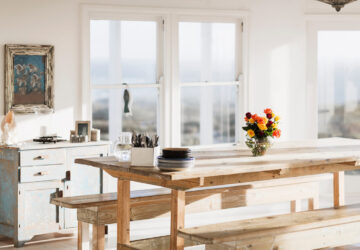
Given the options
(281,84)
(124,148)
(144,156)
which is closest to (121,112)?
(281,84)

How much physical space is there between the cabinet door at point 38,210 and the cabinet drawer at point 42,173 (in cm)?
5

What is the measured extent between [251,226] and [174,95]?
300cm

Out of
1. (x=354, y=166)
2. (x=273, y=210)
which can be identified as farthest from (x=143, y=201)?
(x=273, y=210)

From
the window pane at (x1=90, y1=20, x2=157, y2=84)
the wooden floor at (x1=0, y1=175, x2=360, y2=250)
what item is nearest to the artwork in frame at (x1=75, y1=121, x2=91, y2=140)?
the window pane at (x1=90, y1=20, x2=157, y2=84)

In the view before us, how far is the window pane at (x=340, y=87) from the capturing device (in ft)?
28.0

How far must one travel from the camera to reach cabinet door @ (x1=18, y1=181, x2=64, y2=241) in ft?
20.5

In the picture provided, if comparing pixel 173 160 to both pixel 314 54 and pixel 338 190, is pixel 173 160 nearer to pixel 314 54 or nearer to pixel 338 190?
pixel 338 190

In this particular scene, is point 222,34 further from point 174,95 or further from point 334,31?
point 334,31

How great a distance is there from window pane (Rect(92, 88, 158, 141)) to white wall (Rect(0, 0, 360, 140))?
29 centimetres

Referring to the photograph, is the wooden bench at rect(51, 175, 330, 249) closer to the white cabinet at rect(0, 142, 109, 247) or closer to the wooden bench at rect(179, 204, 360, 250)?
the wooden bench at rect(179, 204, 360, 250)

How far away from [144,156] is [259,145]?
1096 millimetres

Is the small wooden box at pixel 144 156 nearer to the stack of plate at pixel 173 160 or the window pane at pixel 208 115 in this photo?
the stack of plate at pixel 173 160

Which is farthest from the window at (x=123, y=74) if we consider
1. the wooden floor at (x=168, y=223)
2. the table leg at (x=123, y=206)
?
the table leg at (x=123, y=206)

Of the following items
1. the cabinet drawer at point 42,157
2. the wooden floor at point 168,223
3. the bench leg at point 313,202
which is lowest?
the wooden floor at point 168,223
